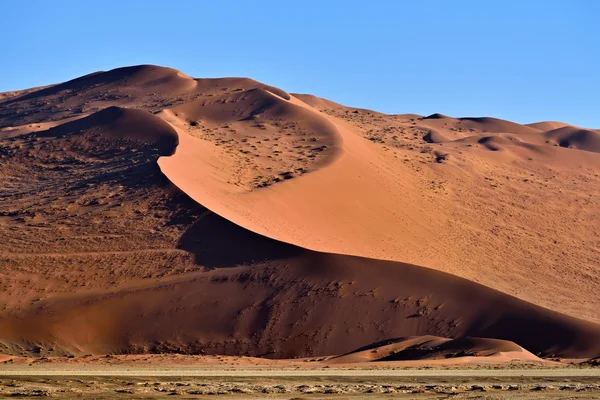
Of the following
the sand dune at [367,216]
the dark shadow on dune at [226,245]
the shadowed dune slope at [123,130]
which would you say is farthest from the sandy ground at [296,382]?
the shadowed dune slope at [123,130]

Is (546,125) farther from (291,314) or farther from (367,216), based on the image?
(291,314)

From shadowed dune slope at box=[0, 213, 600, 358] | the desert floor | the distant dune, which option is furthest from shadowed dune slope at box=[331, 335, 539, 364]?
shadowed dune slope at box=[0, 213, 600, 358]

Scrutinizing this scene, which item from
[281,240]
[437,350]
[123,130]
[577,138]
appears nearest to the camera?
[437,350]

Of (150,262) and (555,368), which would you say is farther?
(150,262)

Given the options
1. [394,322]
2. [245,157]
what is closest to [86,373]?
[394,322]

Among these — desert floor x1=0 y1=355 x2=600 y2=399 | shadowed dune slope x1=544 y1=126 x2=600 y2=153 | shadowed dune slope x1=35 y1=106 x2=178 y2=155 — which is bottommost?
desert floor x1=0 y1=355 x2=600 y2=399

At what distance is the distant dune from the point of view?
30.6 m

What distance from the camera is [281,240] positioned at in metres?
35.5

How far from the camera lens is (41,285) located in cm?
3403

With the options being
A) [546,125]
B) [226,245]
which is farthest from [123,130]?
[546,125]

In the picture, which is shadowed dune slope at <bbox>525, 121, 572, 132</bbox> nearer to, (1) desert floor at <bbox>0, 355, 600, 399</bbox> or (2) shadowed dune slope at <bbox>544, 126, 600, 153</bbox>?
(2) shadowed dune slope at <bbox>544, 126, 600, 153</bbox>

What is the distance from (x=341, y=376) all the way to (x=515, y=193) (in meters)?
35.1

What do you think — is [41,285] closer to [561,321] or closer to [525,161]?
[561,321]

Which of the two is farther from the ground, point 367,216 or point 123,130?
point 123,130
